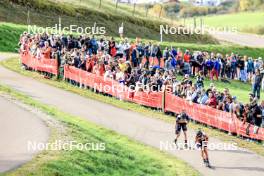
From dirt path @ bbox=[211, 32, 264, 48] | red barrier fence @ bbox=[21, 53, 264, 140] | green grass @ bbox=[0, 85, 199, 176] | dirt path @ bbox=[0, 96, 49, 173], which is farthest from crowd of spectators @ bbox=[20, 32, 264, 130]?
dirt path @ bbox=[211, 32, 264, 48]

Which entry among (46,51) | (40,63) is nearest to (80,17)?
(40,63)

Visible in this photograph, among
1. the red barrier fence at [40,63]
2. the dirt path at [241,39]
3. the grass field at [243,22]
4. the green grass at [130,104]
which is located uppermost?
the grass field at [243,22]

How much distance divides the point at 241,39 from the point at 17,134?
186 ft

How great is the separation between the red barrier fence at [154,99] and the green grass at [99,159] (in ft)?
14.9

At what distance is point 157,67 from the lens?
34562mm

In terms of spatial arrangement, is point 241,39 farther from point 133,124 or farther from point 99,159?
point 99,159

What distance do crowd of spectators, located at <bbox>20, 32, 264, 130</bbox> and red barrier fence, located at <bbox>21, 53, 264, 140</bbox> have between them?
0.92 feet

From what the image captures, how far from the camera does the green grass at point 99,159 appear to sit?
18.2 metres

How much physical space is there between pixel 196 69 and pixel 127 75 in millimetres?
10218
